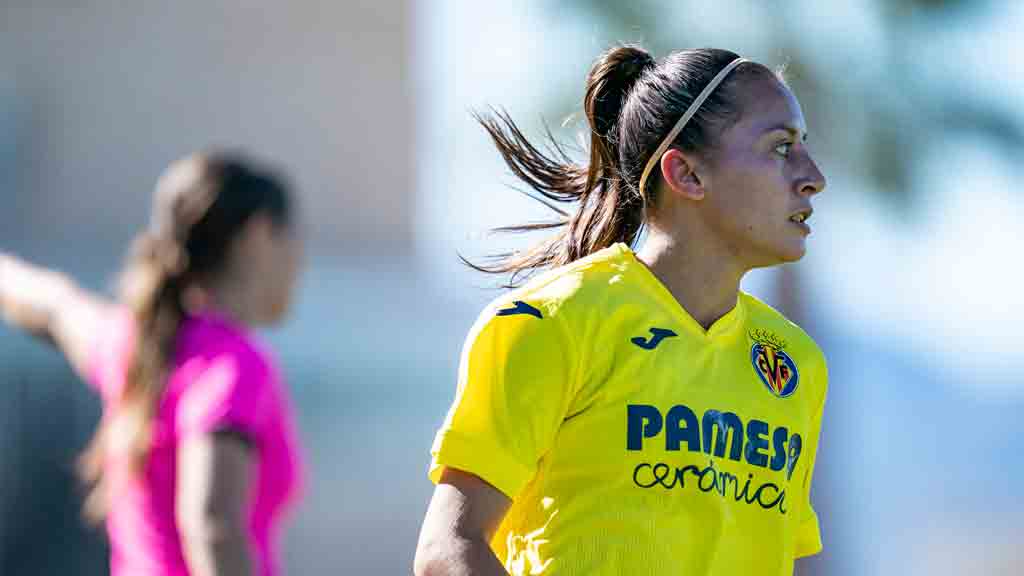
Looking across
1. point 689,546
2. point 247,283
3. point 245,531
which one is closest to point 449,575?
point 689,546

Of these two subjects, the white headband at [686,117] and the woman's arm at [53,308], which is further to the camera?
the woman's arm at [53,308]

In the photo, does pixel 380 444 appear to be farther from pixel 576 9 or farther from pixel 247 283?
→ pixel 247 283

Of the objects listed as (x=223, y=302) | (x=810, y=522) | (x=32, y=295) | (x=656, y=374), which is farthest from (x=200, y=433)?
(x=810, y=522)

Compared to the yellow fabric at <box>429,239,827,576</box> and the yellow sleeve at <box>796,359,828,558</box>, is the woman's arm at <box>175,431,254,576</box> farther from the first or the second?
the yellow sleeve at <box>796,359,828,558</box>

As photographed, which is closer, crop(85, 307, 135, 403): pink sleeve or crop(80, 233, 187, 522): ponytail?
crop(80, 233, 187, 522): ponytail

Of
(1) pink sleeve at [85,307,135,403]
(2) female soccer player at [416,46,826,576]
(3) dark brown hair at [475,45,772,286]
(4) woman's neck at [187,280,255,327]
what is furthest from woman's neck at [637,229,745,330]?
(1) pink sleeve at [85,307,135,403]

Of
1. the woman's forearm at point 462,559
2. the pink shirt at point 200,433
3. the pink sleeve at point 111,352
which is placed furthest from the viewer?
the pink sleeve at point 111,352

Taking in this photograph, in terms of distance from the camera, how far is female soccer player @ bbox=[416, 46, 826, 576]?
9.78 ft

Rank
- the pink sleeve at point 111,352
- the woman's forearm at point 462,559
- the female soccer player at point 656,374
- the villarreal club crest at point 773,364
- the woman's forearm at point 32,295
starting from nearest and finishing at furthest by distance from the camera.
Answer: the woman's forearm at point 462,559, the female soccer player at point 656,374, the villarreal club crest at point 773,364, the pink sleeve at point 111,352, the woman's forearm at point 32,295

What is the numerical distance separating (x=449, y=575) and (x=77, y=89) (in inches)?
599

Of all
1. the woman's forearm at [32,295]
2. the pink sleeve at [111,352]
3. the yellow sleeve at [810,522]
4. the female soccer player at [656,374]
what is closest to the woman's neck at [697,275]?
the female soccer player at [656,374]

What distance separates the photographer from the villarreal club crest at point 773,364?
328cm

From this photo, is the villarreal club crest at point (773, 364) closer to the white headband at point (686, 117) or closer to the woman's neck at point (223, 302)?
the white headband at point (686, 117)

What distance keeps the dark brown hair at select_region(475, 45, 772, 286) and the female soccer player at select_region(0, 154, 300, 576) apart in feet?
1.66
